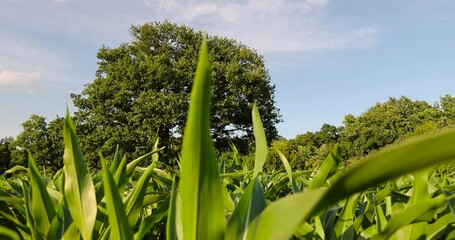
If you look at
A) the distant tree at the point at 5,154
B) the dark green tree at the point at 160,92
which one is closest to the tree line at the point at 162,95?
the dark green tree at the point at 160,92

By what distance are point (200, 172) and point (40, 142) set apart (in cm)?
3484

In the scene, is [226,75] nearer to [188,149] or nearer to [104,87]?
[104,87]

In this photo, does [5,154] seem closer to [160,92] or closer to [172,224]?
[160,92]

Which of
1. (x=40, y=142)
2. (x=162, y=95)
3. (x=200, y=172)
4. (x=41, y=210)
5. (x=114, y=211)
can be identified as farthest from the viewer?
(x=40, y=142)

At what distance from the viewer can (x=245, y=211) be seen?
464 mm

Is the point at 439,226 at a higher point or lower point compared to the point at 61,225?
lower

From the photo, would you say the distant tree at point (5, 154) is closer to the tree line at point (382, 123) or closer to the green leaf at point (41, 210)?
the tree line at point (382, 123)

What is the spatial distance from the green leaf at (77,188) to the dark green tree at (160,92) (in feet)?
80.7

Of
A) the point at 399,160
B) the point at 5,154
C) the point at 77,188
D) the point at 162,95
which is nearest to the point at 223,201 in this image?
the point at 399,160

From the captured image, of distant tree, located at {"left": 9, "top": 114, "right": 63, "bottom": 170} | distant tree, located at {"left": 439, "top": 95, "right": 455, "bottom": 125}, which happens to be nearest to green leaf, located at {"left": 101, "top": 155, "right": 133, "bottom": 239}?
distant tree, located at {"left": 9, "top": 114, "right": 63, "bottom": 170}

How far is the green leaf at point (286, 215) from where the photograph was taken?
275 millimetres

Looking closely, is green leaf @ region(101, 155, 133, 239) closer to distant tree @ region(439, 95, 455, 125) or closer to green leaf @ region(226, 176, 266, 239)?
green leaf @ region(226, 176, 266, 239)

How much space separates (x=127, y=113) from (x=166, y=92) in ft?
8.99

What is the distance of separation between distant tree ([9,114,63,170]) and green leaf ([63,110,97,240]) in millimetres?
31579
